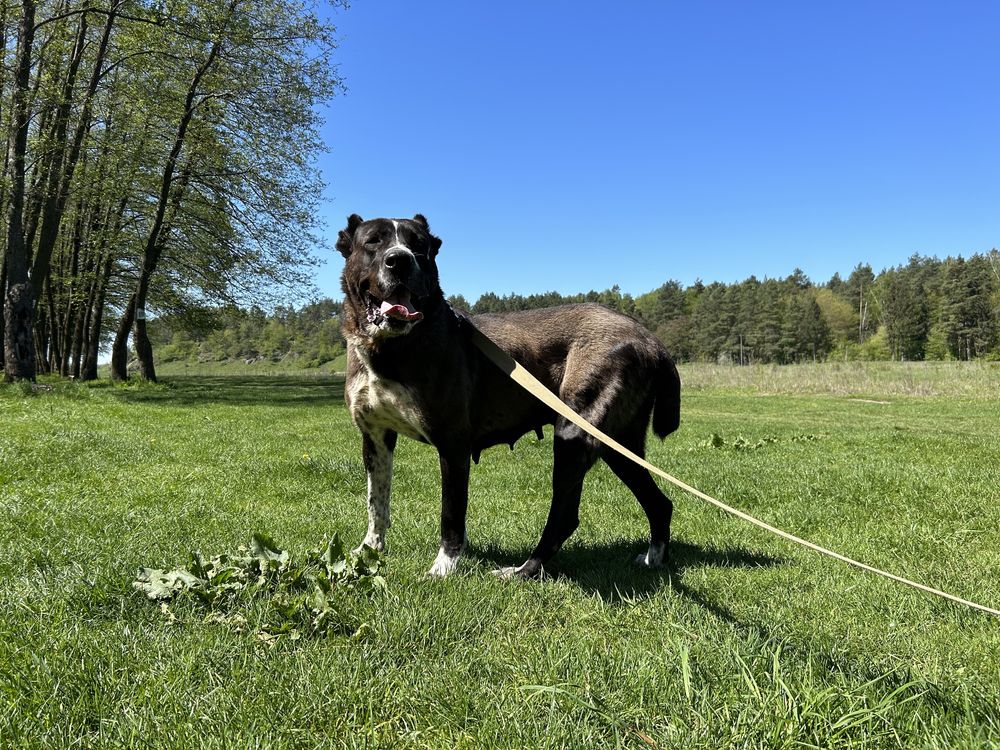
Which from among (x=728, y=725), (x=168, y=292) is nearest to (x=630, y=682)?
(x=728, y=725)

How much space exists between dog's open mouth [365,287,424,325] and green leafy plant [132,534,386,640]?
1288 millimetres

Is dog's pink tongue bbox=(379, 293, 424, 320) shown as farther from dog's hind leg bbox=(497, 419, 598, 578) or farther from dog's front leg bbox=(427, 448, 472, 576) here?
dog's hind leg bbox=(497, 419, 598, 578)

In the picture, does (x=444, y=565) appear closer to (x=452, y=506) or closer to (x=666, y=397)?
(x=452, y=506)

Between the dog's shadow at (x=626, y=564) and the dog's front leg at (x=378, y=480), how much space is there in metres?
0.70

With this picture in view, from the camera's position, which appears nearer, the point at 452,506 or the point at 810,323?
the point at 452,506

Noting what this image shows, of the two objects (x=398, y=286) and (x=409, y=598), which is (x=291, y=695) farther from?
(x=398, y=286)

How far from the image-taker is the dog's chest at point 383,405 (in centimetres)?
362

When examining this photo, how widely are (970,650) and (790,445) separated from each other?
26.5 feet

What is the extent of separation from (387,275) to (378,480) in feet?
4.96

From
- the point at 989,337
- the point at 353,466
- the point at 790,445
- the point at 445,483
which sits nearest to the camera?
the point at 445,483

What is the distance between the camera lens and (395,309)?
3312 millimetres

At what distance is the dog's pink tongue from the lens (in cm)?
332

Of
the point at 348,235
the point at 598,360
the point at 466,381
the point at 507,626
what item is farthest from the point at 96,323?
the point at 507,626

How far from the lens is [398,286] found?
3395mm
